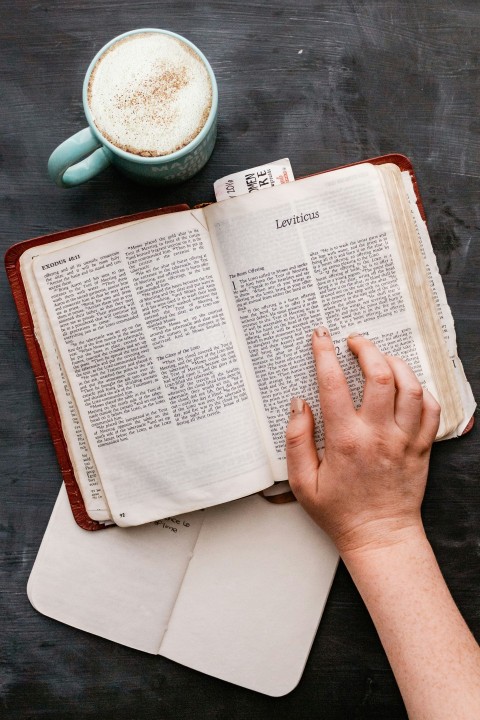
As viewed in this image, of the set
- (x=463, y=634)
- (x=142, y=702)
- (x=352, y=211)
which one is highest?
(x=352, y=211)

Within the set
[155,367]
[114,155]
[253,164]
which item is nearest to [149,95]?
[114,155]

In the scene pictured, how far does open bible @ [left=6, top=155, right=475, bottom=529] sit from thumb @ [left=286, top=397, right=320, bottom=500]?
0.06 ft

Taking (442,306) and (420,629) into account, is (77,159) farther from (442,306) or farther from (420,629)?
(420,629)

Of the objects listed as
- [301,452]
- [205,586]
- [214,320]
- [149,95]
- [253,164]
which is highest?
[149,95]

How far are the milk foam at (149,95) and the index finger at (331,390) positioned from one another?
26cm

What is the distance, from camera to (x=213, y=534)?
670mm

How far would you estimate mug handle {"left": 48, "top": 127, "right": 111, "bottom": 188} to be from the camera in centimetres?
54

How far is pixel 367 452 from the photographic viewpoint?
0.60m

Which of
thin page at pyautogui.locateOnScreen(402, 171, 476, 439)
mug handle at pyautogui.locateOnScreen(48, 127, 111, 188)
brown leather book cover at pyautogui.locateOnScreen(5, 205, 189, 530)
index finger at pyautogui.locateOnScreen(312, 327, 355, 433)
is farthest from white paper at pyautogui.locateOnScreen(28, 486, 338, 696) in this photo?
mug handle at pyautogui.locateOnScreen(48, 127, 111, 188)

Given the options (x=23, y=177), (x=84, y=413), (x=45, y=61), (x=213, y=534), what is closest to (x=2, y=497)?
(x=84, y=413)

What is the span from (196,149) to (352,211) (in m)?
0.19

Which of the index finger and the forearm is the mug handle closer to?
the index finger

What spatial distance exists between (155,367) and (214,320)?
8 cm

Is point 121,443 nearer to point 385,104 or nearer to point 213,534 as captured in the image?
point 213,534
